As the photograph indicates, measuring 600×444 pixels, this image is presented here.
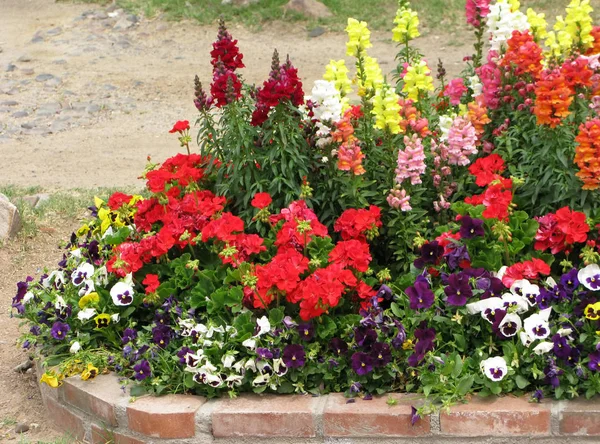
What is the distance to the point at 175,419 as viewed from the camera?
3.24 metres

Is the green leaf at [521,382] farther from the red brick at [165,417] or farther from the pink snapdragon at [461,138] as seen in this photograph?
the red brick at [165,417]

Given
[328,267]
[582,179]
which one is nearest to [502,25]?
[582,179]

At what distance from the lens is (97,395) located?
341cm

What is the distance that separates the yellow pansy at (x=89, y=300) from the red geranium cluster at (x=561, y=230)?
178 centimetres

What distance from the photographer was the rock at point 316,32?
11.1 m

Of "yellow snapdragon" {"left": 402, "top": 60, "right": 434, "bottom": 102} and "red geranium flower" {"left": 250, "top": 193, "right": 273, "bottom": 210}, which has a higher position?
"yellow snapdragon" {"left": 402, "top": 60, "right": 434, "bottom": 102}

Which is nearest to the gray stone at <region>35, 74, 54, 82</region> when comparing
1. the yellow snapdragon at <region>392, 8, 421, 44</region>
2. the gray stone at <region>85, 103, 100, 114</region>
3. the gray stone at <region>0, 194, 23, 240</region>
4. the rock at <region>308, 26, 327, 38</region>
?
the gray stone at <region>85, 103, 100, 114</region>

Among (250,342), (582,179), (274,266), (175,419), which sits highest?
(582,179)

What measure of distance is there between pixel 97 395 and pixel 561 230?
1847 mm

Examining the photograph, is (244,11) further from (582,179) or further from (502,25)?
(582,179)

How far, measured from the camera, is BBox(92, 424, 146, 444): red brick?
3326 mm

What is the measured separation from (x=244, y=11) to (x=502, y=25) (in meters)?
8.04

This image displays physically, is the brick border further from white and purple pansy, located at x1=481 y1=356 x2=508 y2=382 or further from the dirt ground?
the dirt ground

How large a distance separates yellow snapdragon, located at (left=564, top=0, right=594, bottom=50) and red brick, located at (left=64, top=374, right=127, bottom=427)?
7.77 feet
